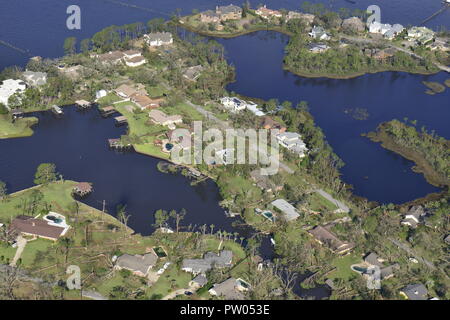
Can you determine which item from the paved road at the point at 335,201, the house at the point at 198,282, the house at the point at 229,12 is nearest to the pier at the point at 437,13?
the house at the point at 229,12

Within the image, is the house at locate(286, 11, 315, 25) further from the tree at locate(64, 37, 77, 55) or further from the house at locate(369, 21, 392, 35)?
the tree at locate(64, 37, 77, 55)

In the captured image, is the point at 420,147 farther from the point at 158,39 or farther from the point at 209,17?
the point at 209,17

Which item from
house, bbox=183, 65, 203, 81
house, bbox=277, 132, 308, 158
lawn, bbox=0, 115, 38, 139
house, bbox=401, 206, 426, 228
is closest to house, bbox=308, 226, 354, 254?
house, bbox=401, 206, 426, 228

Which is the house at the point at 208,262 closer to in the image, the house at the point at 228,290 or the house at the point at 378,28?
the house at the point at 228,290

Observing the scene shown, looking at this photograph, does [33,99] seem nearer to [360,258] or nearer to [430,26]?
[360,258]

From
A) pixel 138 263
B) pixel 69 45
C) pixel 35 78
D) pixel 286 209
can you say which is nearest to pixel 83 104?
pixel 35 78

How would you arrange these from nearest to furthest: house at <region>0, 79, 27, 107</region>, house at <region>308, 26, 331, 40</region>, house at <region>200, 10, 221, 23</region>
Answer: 1. house at <region>0, 79, 27, 107</region>
2. house at <region>308, 26, 331, 40</region>
3. house at <region>200, 10, 221, 23</region>
